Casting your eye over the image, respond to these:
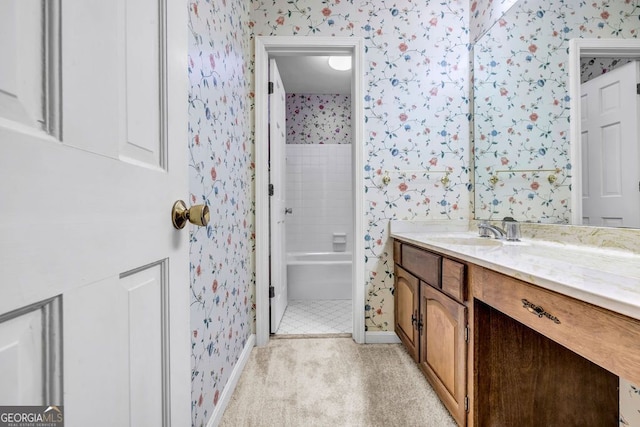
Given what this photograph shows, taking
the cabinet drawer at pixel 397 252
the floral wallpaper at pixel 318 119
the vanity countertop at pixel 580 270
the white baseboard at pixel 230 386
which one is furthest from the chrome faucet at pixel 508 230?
the floral wallpaper at pixel 318 119

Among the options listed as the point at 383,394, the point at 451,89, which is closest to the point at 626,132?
the point at 451,89

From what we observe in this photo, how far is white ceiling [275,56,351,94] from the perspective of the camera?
117 inches

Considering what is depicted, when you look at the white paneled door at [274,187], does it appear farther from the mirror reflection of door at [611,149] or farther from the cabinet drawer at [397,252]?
the mirror reflection of door at [611,149]

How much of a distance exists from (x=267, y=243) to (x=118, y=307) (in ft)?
5.26

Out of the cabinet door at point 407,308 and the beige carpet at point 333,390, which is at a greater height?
the cabinet door at point 407,308

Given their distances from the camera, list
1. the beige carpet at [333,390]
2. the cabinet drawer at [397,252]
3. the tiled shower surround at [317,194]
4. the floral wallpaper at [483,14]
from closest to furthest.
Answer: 1. the beige carpet at [333,390]
2. the floral wallpaper at [483,14]
3. the cabinet drawer at [397,252]
4. the tiled shower surround at [317,194]

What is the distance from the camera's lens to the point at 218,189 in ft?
4.29

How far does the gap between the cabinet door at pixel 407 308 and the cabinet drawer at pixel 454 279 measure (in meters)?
0.33

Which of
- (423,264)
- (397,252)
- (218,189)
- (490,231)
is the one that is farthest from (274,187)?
(490,231)

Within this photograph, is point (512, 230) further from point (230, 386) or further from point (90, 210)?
point (90, 210)

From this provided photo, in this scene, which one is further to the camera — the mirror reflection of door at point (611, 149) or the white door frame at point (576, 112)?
the white door frame at point (576, 112)

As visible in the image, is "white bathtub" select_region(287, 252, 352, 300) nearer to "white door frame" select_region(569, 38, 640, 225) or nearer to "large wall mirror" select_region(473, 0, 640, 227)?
"large wall mirror" select_region(473, 0, 640, 227)

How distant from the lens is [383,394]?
1.43 m

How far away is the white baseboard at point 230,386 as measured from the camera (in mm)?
1209
